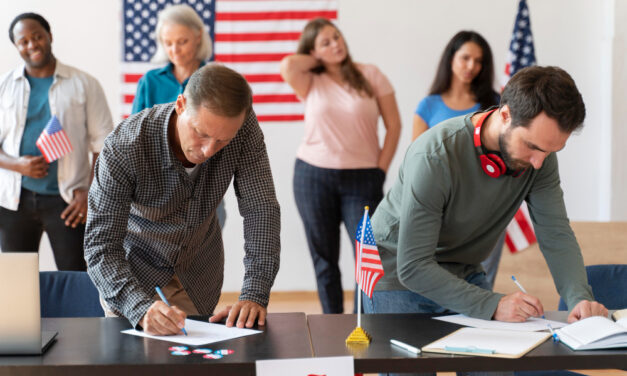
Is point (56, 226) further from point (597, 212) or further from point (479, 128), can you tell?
point (597, 212)

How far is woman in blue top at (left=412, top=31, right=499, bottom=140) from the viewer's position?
3883 mm

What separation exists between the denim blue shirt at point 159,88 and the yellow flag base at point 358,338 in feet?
6.49

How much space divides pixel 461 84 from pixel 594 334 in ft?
7.55

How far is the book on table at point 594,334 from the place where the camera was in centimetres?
181

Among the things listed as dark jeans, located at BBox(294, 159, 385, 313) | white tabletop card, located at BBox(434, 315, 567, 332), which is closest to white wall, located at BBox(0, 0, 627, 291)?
dark jeans, located at BBox(294, 159, 385, 313)

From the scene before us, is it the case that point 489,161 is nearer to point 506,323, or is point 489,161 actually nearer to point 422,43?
point 506,323

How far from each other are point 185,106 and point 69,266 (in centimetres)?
179

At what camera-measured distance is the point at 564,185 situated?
5434 millimetres

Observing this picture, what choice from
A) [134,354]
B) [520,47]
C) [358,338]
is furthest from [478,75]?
[134,354]

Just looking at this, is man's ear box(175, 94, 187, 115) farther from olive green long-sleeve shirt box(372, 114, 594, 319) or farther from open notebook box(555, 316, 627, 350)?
open notebook box(555, 316, 627, 350)

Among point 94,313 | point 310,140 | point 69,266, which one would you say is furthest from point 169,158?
point 310,140

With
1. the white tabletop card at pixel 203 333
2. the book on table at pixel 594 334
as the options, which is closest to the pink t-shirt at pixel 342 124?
the white tabletop card at pixel 203 333

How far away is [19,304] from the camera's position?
5.72 feet

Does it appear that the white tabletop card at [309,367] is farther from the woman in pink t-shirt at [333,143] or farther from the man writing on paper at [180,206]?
the woman in pink t-shirt at [333,143]
